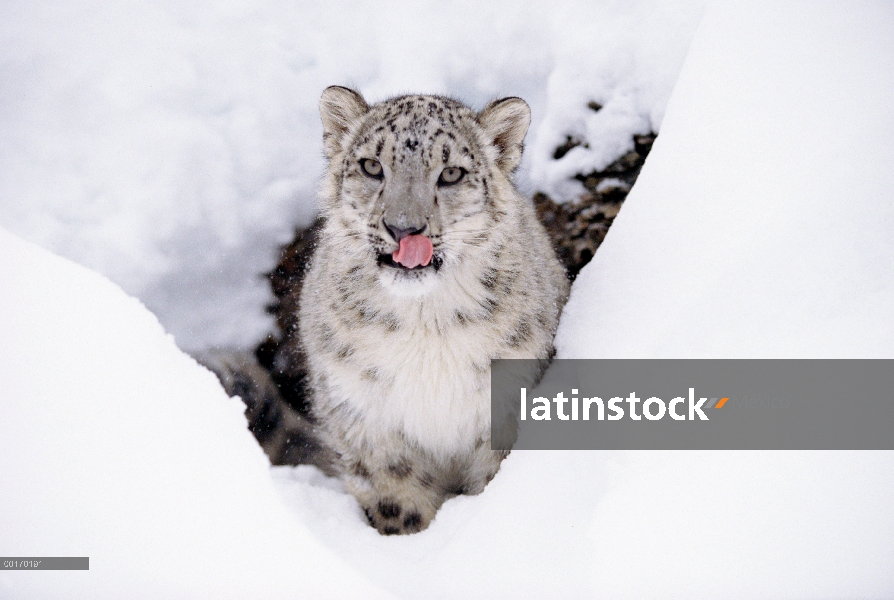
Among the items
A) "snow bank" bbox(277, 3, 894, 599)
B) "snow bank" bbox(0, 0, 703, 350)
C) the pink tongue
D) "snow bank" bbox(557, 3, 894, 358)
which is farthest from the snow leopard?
"snow bank" bbox(0, 0, 703, 350)

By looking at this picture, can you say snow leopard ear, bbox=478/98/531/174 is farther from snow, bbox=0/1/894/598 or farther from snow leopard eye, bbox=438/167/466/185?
snow, bbox=0/1/894/598

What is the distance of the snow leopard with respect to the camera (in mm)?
3207

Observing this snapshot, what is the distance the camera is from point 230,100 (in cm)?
503

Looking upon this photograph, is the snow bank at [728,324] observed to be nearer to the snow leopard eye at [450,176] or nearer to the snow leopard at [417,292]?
the snow leopard at [417,292]

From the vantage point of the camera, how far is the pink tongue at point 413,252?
307 cm

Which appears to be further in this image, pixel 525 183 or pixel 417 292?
pixel 525 183

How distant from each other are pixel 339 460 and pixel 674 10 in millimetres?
4021

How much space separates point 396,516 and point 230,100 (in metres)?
3.45

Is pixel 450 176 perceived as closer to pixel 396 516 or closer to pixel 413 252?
pixel 413 252

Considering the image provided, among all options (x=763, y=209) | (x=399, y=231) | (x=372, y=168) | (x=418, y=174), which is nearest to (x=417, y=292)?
(x=399, y=231)

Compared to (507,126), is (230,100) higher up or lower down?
higher up

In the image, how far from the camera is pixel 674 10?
461 cm

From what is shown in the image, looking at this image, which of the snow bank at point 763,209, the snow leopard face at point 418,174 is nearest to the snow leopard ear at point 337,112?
the snow leopard face at point 418,174

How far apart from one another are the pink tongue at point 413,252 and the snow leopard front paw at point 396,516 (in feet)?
5.30
